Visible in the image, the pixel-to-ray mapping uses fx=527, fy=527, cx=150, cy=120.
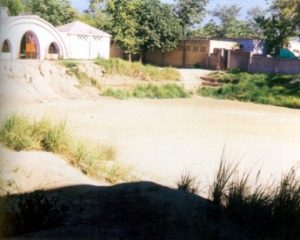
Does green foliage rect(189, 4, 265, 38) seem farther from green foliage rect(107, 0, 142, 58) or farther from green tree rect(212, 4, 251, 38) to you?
green foliage rect(107, 0, 142, 58)

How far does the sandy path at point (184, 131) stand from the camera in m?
11.9

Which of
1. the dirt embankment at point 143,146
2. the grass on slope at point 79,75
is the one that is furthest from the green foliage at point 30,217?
the grass on slope at point 79,75

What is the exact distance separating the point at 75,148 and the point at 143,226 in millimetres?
4143

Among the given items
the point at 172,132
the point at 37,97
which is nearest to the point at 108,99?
the point at 37,97

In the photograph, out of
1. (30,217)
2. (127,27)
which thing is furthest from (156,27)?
(30,217)

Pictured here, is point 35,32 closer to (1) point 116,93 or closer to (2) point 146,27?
(1) point 116,93

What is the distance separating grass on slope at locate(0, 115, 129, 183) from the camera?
7998 millimetres

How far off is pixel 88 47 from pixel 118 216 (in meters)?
26.9

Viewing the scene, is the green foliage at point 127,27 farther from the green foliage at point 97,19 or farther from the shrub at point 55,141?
the shrub at point 55,141

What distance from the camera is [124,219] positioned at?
16.2 ft

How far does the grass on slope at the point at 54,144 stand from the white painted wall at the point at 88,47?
1940 centimetres

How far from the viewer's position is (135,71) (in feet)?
100

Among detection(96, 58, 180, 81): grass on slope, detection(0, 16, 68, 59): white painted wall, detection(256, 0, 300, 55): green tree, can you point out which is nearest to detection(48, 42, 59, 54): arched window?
detection(0, 16, 68, 59): white painted wall

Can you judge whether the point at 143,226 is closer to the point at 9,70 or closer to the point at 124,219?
the point at 124,219
